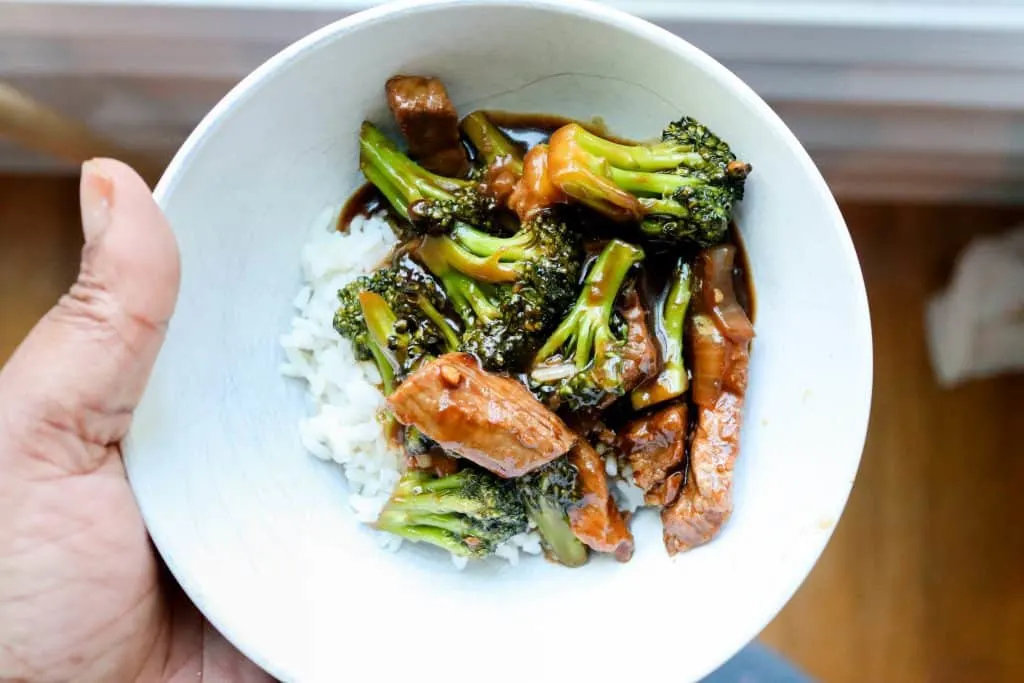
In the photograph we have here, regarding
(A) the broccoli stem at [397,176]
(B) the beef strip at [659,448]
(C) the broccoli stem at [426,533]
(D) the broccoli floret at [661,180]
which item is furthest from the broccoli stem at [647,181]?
(C) the broccoli stem at [426,533]

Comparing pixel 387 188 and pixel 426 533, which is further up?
pixel 387 188

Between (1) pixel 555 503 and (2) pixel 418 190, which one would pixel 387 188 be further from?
(1) pixel 555 503

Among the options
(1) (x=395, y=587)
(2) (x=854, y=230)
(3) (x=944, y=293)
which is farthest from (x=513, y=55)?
(3) (x=944, y=293)

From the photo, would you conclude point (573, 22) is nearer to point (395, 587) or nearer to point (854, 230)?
point (395, 587)

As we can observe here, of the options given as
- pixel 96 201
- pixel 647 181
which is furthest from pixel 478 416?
pixel 96 201

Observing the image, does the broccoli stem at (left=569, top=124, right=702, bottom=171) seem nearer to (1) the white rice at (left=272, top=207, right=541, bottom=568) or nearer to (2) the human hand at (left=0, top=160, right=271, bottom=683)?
(1) the white rice at (left=272, top=207, right=541, bottom=568)

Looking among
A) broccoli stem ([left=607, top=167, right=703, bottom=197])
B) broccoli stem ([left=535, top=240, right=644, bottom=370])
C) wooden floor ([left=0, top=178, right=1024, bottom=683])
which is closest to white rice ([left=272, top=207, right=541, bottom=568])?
broccoli stem ([left=535, top=240, right=644, bottom=370])

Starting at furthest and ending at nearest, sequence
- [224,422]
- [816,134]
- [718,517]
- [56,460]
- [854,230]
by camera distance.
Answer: [854,230] → [816,134] → [224,422] → [718,517] → [56,460]
